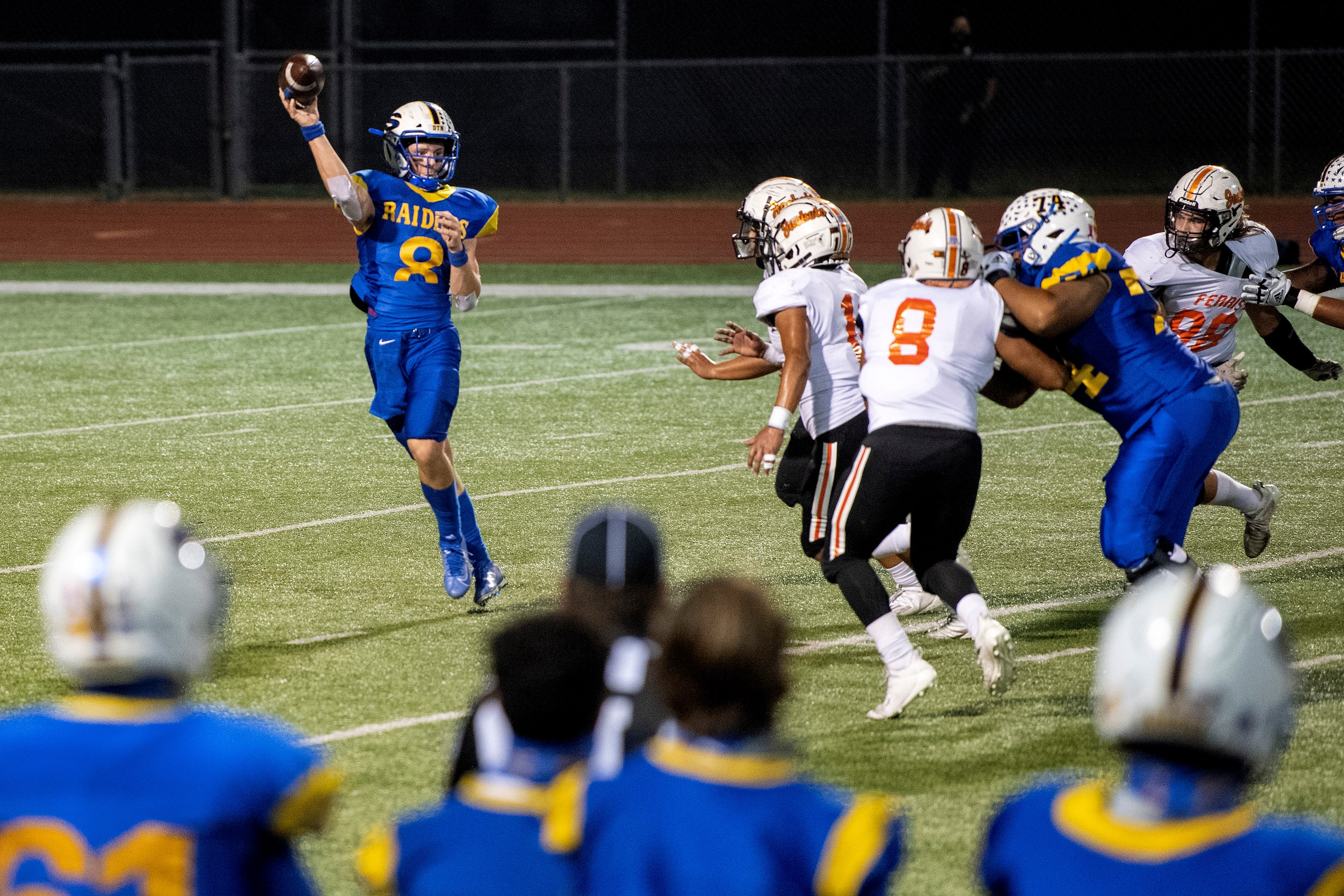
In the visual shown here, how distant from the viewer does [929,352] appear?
5.35 meters

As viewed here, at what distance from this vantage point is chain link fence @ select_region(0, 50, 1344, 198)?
77.8 feet

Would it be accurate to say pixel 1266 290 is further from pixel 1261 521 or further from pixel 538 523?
pixel 538 523

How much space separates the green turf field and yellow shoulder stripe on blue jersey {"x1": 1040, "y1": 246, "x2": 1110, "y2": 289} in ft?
4.36

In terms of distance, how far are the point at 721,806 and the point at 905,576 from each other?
4.73 metres

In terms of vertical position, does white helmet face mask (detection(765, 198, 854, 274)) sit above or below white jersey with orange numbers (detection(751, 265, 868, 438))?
above

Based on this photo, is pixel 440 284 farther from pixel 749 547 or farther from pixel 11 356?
pixel 11 356

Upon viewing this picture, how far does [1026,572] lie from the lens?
7465mm

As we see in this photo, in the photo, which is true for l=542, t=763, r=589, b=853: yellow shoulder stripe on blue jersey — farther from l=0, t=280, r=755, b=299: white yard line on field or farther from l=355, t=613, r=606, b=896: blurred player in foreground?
l=0, t=280, r=755, b=299: white yard line on field

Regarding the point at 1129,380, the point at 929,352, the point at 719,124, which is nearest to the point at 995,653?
the point at 929,352

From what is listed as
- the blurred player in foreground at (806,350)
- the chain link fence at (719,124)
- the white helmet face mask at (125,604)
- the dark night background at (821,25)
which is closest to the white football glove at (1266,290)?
the blurred player in foreground at (806,350)

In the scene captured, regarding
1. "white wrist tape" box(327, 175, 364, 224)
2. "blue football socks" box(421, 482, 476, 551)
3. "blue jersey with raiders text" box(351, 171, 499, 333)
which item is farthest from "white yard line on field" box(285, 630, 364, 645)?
"white wrist tape" box(327, 175, 364, 224)

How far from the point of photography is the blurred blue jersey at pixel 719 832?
229 centimetres

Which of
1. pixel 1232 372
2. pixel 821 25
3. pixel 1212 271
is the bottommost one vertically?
pixel 1232 372

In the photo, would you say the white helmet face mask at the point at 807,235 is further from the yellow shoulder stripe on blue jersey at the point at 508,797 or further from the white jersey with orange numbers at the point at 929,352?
the yellow shoulder stripe on blue jersey at the point at 508,797
